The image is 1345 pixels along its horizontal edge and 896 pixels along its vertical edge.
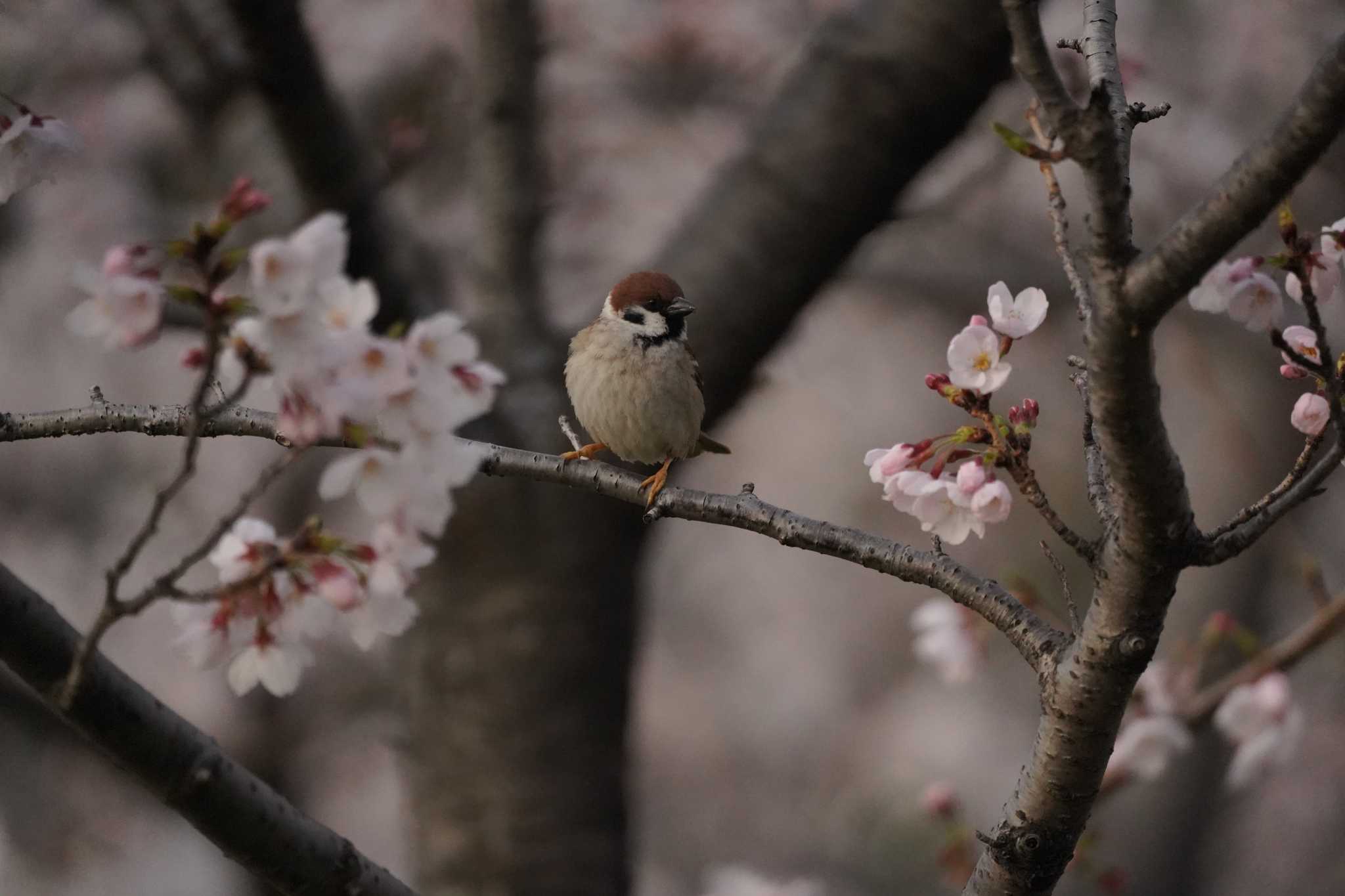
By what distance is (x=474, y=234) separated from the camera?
13.8ft

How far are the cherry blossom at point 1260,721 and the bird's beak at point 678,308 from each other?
179cm

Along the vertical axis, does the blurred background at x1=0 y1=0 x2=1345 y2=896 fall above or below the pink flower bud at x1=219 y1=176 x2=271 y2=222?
above

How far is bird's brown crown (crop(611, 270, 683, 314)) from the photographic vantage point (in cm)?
352

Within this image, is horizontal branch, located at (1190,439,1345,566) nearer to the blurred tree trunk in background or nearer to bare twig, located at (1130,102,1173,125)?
bare twig, located at (1130,102,1173,125)

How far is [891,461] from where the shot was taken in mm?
1938

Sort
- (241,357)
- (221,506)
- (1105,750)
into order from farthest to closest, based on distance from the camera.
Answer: (221,506) → (1105,750) → (241,357)

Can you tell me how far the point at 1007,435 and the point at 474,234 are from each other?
8.99 feet

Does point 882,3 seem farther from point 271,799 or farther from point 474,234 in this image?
point 271,799

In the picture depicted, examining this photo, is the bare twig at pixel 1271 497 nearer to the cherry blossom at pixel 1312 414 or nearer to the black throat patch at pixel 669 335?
the cherry blossom at pixel 1312 414

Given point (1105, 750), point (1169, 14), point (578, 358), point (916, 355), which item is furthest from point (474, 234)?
point (916, 355)

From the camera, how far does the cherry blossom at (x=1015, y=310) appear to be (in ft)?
5.81

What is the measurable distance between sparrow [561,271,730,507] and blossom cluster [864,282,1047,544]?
1.40m

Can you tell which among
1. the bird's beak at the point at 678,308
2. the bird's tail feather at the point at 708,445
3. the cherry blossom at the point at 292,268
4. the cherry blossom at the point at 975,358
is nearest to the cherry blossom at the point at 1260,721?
the bird's tail feather at the point at 708,445

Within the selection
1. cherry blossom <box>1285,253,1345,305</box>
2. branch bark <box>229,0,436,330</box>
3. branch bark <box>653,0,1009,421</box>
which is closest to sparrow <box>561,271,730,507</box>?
branch bark <box>653,0,1009,421</box>
